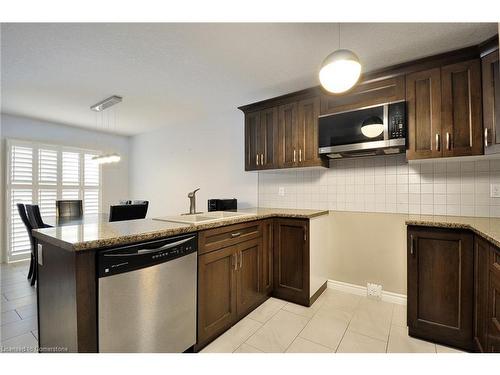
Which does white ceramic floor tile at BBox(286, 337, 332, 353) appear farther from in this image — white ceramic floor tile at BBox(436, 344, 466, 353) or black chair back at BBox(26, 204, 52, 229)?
black chair back at BBox(26, 204, 52, 229)

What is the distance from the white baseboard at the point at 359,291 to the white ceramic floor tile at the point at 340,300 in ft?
0.18

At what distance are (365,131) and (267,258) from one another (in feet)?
5.02

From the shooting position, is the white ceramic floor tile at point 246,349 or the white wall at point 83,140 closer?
the white ceramic floor tile at point 246,349

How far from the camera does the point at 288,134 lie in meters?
2.72

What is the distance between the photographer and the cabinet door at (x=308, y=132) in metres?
2.53

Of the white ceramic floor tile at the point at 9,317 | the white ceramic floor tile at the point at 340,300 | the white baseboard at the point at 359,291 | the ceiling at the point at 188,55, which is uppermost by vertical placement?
the ceiling at the point at 188,55

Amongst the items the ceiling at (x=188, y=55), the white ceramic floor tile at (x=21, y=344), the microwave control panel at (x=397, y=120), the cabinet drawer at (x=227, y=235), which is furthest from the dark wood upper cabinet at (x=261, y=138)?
the white ceramic floor tile at (x=21, y=344)

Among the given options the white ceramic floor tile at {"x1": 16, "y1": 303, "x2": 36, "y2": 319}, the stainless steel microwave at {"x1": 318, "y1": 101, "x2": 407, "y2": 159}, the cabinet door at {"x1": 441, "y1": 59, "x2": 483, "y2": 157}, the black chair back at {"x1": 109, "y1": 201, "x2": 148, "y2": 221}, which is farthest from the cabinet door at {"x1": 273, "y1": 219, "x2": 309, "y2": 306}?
the white ceramic floor tile at {"x1": 16, "y1": 303, "x2": 36, "y2": 319}

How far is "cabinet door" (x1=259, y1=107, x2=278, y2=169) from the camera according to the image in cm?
281

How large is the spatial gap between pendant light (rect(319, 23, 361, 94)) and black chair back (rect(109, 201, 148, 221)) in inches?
95.1

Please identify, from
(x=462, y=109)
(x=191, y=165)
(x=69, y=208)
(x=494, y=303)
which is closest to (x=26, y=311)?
(x=69, y=208)

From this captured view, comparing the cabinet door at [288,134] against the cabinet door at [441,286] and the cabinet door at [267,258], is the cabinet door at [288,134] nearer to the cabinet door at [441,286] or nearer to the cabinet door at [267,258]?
the cabinet door at [267,258]
